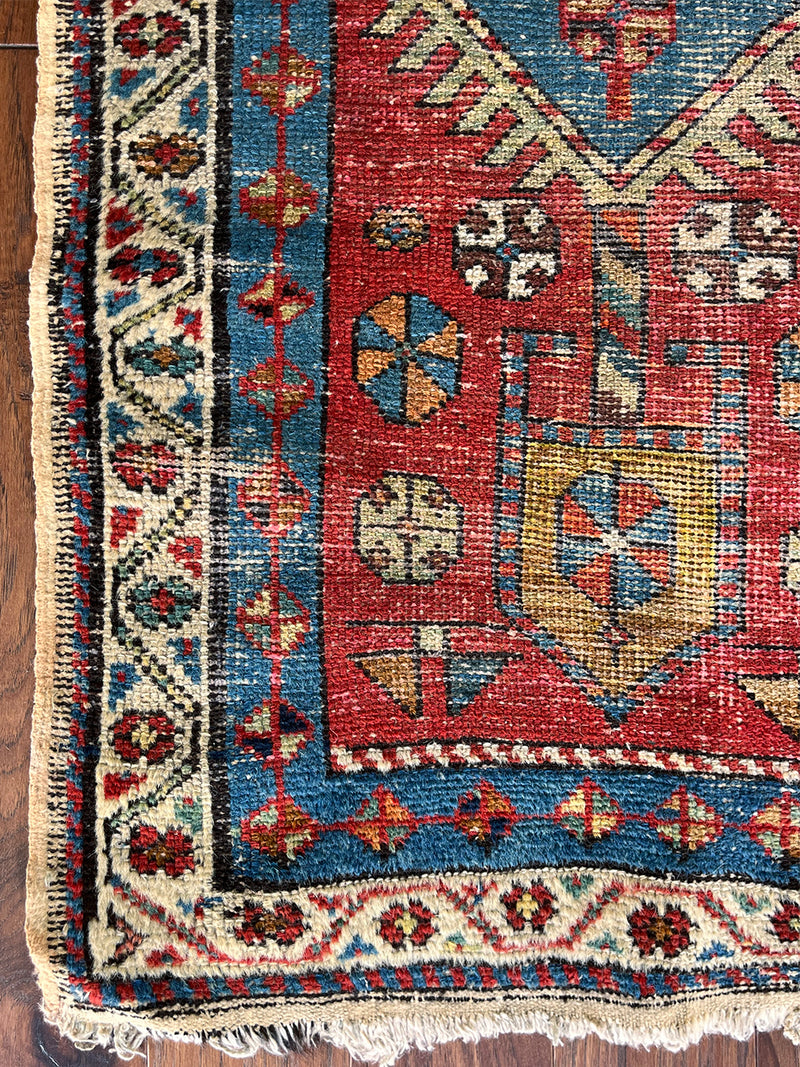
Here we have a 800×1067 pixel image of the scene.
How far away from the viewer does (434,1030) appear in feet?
→ 2.81

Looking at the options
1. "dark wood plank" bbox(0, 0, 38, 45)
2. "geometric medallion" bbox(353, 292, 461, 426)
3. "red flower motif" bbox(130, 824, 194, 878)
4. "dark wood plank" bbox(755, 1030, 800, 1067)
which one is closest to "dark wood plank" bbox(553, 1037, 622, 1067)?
"dark wood plank" bbox(755, 1030, 800, 1067)

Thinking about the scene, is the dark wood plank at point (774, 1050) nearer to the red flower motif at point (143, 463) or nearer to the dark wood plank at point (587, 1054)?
the dark wood plank at point (587, 1054)

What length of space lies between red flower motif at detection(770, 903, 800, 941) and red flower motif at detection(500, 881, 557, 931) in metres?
0.25

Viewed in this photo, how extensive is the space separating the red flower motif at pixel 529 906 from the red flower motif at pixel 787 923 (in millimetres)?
247

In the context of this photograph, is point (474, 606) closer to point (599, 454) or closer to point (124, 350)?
point (599, 454)

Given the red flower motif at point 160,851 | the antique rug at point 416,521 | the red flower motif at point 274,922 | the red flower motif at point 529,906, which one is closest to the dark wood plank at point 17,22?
the antique rug at point 416,521

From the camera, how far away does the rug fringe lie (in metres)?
0.84

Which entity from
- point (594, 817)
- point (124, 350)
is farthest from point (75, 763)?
point (594, 817)

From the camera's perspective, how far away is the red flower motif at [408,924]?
33.4 inches

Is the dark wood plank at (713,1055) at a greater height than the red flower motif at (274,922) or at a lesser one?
lesser

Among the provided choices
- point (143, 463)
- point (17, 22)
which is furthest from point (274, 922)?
point (17, 22)

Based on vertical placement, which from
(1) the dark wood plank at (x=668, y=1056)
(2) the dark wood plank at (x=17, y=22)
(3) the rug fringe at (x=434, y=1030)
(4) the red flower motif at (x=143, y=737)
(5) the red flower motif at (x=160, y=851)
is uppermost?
(2) the dark wood plank at (x=17, y=22)

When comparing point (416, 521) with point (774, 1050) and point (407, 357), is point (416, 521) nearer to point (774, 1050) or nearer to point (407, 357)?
point (407, 357)

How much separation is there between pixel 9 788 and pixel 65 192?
709 mm
